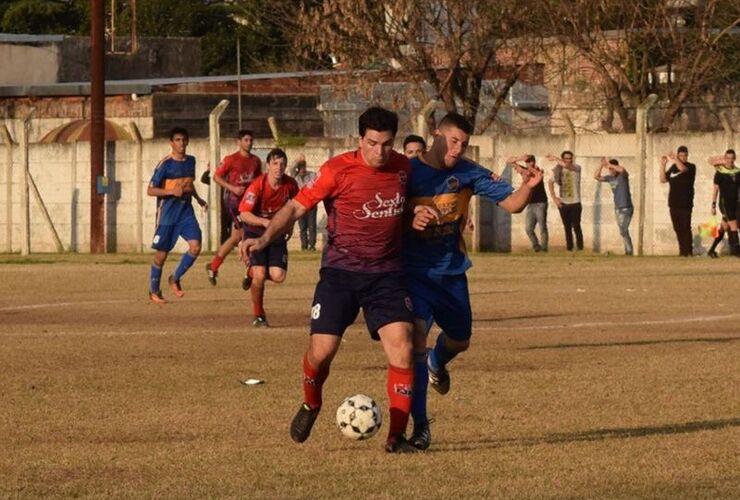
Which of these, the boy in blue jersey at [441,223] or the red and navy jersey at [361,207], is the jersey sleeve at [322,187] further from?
the boy in blue jersey at [441,223]

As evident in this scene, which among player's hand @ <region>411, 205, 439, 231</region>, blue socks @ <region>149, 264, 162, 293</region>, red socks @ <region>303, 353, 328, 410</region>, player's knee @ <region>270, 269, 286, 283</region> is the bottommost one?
red socks @ <region>303, 353, 328, 410</region>

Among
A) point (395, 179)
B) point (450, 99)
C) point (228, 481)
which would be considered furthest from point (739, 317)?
point (450, 99)

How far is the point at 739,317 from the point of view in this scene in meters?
18.7

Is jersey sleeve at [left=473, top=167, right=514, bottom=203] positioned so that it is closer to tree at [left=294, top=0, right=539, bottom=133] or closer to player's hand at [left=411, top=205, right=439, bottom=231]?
player's hand at [left=411, top=205, right=439, bottom=231]

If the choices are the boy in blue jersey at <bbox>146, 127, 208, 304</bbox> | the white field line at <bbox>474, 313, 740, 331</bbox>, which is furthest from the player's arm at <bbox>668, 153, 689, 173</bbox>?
the white field line at <bbox>474, 313, 740, 331</bbox>

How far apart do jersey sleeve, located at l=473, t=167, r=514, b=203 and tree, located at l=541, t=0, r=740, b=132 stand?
27404 millimetres

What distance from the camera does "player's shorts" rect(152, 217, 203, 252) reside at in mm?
21422

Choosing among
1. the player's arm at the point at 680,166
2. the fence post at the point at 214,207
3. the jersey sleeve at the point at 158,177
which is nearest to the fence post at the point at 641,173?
the player's arm at the point at 680,166

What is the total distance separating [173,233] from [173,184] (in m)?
0.60

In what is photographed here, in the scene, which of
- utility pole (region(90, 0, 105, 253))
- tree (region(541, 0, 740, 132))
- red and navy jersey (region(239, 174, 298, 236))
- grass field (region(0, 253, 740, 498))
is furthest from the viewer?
tree (region(541, 0, 740, 132))

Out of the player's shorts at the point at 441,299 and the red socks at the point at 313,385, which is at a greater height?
the player's shorts at the point at 441,299

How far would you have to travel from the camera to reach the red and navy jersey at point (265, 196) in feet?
58.1

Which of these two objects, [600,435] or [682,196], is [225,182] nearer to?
[600,435]

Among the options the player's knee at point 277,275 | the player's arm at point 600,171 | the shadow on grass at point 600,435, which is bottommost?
the shadow on grass at point 600,435
